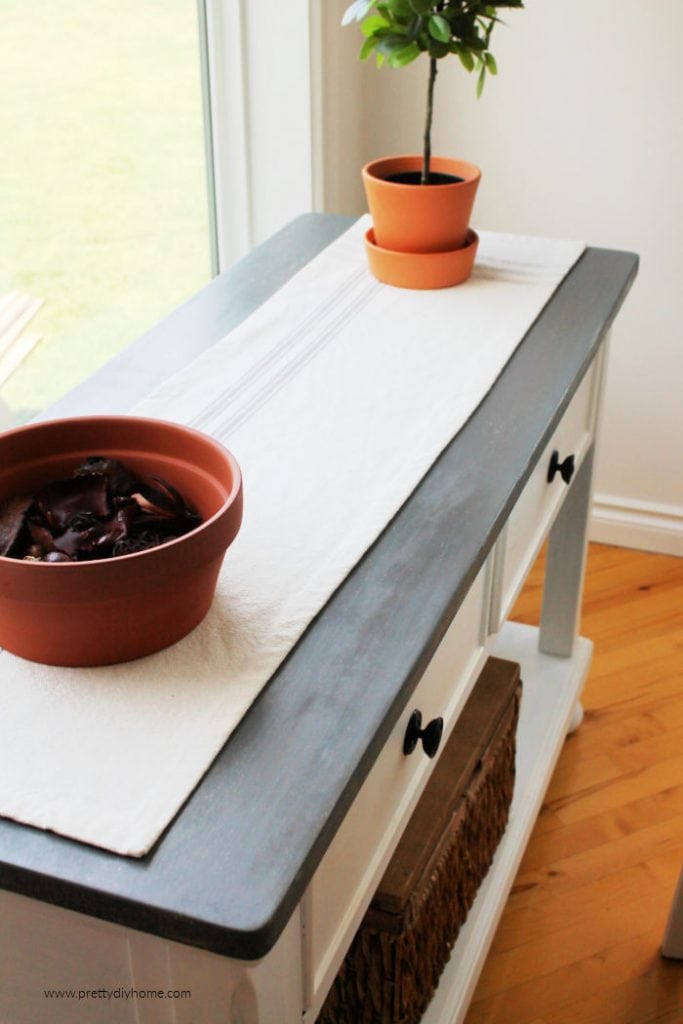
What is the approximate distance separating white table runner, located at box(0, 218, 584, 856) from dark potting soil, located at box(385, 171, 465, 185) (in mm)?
101

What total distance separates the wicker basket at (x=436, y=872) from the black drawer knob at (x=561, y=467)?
308 millimetres

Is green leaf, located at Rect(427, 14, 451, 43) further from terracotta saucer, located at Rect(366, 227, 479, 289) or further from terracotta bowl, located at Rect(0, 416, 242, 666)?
terracotta bowl, located at Rect(0, 416, 242, 666)

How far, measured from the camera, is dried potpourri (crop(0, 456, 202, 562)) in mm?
840

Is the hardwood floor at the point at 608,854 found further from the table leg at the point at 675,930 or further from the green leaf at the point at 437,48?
the green leaf at the point at 437,48

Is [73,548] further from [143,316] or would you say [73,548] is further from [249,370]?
[143,316]

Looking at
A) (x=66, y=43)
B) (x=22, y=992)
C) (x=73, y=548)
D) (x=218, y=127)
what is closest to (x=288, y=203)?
(x=218, y=127)

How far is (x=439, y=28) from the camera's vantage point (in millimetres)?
1326

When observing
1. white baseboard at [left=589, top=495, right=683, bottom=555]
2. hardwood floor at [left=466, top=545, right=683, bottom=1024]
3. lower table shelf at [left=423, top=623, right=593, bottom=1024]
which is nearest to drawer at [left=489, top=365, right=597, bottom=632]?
lower table shelf at [left=423, top=623, right=593, bottom=1024]

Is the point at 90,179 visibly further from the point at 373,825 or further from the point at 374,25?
the point at 373,825

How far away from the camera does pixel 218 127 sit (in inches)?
77.7

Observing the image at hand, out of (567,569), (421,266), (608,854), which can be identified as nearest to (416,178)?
(421,266)

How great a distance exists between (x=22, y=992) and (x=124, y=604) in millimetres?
271

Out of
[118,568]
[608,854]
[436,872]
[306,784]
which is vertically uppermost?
[118,568]

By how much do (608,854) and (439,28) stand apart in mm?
1142
